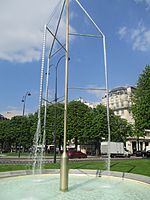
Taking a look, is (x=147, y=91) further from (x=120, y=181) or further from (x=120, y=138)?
(x=120, y=138)

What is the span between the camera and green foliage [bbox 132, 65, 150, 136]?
3894 centimetres

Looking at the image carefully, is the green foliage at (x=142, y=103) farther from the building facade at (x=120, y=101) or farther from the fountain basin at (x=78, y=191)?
the building facade at (x=120, y=101)

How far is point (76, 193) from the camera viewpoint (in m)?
10.6

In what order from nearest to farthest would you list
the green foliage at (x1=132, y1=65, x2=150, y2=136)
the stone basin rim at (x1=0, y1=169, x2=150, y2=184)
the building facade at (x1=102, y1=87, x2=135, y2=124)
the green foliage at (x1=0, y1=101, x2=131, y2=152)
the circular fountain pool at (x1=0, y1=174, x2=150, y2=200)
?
the circular fountain pool at (x1=0, y1=174, x2=150, y2=200)
the stone basin rim at (x1=0, y1=169, x2=150, y2=184)
the green foliage at (x1=132, y1=65, x2=150, y2=136)
the green foliage at (x1=0, y1=101, x2=131, y2=152)
the building facade at (x1=102, y1=87, x2=135, y2=124)

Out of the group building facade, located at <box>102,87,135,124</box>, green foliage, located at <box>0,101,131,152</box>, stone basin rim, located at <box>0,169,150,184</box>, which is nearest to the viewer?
stone basin rim, located at <box>0,169,150,184</box>

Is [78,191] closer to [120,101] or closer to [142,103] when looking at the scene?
[142,103]

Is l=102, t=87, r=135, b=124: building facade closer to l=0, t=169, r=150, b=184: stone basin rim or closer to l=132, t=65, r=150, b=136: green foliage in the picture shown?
l=132, t=65, r=150, b=136: green foliage

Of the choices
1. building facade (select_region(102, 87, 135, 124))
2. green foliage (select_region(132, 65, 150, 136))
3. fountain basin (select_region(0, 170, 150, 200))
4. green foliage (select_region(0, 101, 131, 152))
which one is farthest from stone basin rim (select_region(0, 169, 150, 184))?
building facade (select_region(102, 87, 135, 124))

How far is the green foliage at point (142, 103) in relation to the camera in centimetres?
3894

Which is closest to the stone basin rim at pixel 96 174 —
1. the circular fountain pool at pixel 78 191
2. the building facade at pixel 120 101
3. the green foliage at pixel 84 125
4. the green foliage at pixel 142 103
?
the circular fountain pool at pixel 78 191

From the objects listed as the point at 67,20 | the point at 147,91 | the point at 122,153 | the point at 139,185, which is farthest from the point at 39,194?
the point at 122,153

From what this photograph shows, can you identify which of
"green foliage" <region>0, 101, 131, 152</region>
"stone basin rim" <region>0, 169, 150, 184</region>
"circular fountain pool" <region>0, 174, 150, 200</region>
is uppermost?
"green foliage" <region>0, 101, 131, 152</region>

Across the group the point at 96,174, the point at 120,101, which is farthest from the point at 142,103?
the point at 120,101

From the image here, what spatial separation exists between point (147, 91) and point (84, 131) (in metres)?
26.9
